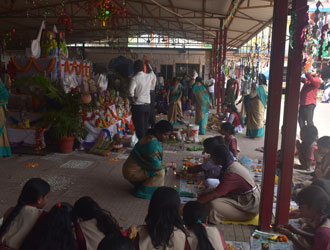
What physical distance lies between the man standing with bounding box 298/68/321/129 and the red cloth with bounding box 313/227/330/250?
511 centimetres

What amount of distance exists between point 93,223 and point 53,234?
32cm

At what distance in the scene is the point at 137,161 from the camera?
3949 millimetres

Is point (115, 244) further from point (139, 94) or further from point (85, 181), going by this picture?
point (139, 94)

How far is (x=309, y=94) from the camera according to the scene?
6.87 meters

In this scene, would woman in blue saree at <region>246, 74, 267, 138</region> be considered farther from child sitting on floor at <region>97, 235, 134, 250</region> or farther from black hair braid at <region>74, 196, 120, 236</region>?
child sitting on floor at <region>97, 235, 134, 250</region>

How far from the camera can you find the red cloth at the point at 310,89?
6.75 meters

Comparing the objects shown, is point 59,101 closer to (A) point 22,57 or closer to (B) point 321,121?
(A) point 22,57

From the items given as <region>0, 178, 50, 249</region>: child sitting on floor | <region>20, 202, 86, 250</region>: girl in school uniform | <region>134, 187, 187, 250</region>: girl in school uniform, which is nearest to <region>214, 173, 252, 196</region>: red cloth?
<region>134, 187, 187, 250</region>: girl in school uniform

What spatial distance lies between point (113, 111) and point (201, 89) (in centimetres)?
246

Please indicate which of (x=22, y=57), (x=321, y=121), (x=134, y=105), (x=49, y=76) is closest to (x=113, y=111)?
(x=134, y=105)

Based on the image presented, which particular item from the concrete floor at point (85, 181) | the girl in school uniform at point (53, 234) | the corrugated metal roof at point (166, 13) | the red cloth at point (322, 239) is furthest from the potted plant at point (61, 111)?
the red cloth at point (322, 239)

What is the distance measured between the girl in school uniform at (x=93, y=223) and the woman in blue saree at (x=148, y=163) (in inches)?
67.6

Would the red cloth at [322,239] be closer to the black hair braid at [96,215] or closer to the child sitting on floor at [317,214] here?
the child sitting on floor at [317,214]

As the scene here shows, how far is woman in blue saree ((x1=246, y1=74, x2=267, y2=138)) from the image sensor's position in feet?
24.7
